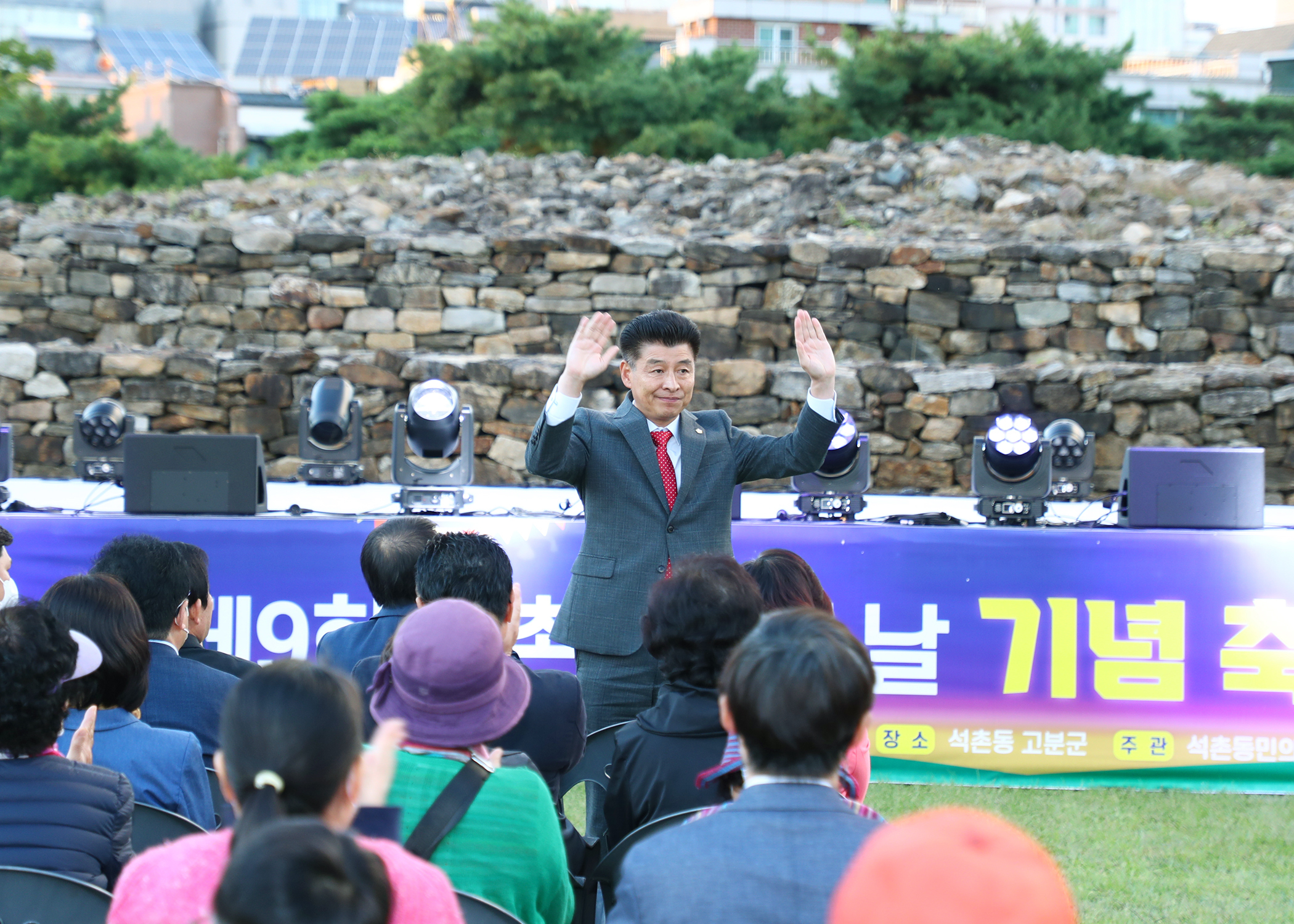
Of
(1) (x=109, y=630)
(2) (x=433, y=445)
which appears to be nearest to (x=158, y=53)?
(2) (x=433, y=445)

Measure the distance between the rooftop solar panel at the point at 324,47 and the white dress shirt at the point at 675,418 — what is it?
116 ft

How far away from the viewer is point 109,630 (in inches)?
89.4

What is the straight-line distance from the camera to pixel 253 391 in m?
8.52

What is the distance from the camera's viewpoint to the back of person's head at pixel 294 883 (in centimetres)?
105

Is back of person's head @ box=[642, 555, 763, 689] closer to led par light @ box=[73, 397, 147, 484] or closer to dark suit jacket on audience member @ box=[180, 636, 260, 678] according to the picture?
dark suit jacket on audience member @ box=[180, 636, 260, 678]

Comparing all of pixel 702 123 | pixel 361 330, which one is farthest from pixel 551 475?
pixel 702 123

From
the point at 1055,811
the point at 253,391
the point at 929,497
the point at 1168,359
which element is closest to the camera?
the point at 1055,811

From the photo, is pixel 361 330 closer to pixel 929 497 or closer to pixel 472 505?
pixel 472 505

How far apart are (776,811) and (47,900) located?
1.10 metres

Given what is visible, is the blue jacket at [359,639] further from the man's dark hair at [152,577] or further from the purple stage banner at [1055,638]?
the purple stage banner at [1055,638]

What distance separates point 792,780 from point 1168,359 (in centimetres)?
877

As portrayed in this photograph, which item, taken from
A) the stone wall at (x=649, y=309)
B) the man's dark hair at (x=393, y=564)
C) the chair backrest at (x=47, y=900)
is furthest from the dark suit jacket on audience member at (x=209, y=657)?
the stone wall at (x=649, y=309)

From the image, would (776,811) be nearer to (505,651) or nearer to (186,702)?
(505,651)

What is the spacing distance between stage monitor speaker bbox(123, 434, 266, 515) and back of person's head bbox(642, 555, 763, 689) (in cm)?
274
